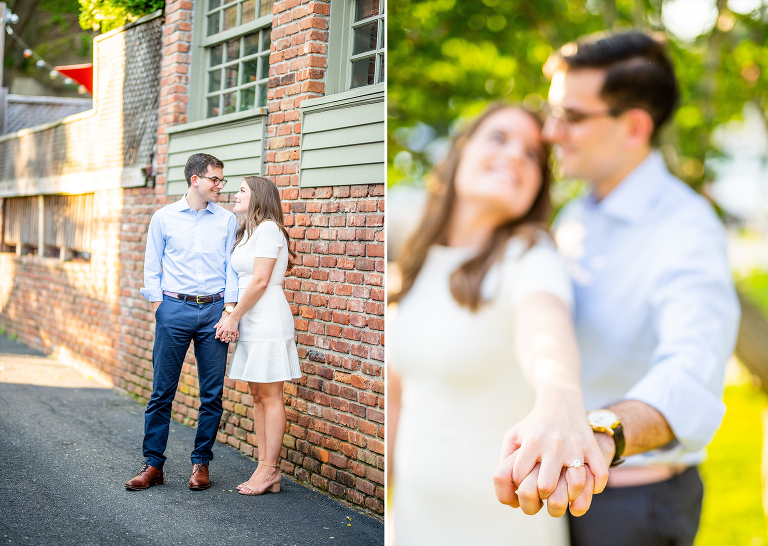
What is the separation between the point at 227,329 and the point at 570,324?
2076 millimetres

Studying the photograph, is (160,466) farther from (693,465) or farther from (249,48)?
(693,465)

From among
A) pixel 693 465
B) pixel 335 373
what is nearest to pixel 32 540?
pixel 335 373

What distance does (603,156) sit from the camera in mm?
904

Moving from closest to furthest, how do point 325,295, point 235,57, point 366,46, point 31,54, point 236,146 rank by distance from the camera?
point 366,46 → point 325,295 → point 236,146 → point 235,57 → point 31,54

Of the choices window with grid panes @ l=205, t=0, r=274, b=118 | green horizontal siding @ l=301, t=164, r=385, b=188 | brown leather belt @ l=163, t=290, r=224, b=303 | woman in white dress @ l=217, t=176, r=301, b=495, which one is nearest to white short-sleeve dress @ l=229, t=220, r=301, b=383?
woman in white dress @ l=217, t=176, r=301, b=495

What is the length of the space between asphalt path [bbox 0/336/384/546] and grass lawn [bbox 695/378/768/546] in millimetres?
1902

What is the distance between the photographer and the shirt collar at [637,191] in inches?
33.7

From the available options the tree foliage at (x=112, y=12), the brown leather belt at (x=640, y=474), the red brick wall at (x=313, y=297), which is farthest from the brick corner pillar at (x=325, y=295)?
the brown leather belt at (x=640, y=474)

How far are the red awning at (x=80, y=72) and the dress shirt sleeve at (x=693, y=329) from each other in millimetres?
3747

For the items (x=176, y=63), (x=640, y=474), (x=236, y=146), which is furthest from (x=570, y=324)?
(x=176, y=63)

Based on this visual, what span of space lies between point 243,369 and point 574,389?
206 centimetres

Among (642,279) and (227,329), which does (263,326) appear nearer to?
(227,329)

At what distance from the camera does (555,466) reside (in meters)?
1.00

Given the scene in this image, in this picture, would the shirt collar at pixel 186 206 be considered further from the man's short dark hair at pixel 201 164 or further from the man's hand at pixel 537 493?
the man's hand at pixel 537 493
